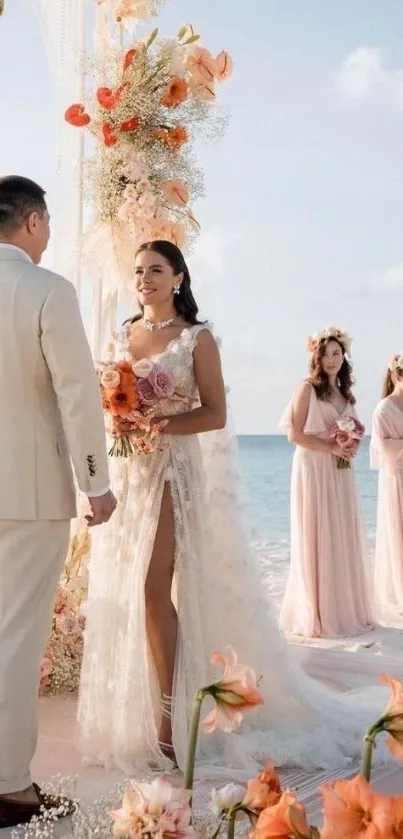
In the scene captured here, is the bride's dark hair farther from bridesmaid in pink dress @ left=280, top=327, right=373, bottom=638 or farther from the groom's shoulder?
bridesmaid in pink dress @ left=280, top=327, right=373, bottom=638

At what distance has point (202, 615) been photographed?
3967 mm

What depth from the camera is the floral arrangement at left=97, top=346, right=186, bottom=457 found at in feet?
12.2

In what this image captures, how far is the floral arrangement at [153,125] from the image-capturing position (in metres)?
4.46

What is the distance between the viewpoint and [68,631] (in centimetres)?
480

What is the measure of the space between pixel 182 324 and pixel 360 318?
110ft

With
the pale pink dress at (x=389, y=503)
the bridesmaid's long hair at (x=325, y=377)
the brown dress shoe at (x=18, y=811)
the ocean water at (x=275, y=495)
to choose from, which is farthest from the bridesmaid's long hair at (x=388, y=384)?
the brown dress shoe at (x=18, y=811)

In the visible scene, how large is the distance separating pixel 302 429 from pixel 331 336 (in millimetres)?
A: 636

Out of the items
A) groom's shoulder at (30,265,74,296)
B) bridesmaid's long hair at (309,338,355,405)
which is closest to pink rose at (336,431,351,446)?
bridesmaid's long hair at (309,338,355,405)

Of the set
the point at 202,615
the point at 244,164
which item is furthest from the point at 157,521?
the point at 244,164

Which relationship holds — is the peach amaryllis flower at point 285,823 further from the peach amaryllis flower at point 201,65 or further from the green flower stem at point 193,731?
the peach amaryllis flower at point 201,65

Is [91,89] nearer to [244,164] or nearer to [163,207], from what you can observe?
[163,207]

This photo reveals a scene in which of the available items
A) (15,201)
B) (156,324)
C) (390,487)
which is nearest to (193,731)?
(15,201)

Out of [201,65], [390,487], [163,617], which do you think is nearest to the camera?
[163,617]

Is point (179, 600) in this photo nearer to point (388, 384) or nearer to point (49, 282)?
point (49, 282)
